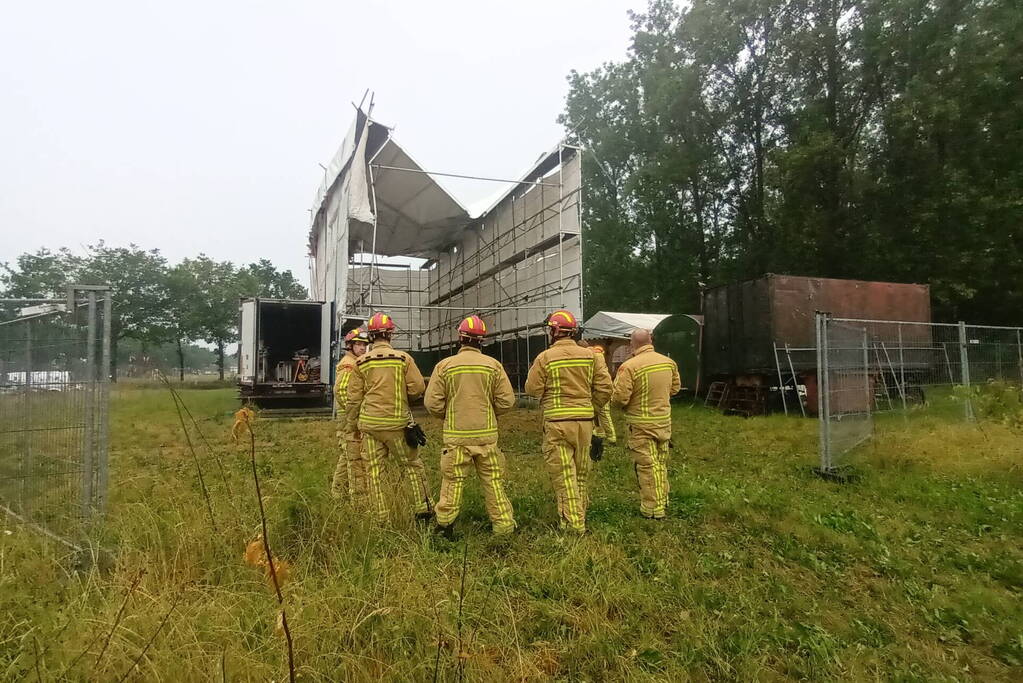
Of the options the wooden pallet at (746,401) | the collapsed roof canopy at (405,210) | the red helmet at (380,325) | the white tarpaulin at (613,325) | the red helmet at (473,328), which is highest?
the collapsed roof canopy at (405,210)

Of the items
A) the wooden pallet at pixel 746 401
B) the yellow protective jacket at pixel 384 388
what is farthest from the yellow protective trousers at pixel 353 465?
the wooden pallet at pixel 746 401

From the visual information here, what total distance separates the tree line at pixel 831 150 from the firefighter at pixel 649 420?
50.6ft

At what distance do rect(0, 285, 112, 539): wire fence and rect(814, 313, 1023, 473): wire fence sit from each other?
6008 millimetres

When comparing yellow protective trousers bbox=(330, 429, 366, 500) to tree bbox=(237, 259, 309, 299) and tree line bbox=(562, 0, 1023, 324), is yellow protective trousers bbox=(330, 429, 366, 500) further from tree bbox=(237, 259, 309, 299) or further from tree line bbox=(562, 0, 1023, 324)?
tree bbox=(237, 259, 309, 299)

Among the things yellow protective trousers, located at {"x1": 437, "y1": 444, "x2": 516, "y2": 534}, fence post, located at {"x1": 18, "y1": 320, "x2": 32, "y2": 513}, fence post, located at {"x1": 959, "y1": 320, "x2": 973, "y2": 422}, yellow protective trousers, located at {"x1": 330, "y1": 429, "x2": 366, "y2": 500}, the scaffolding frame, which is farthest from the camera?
the scaffolding frame

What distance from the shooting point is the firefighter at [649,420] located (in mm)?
4773

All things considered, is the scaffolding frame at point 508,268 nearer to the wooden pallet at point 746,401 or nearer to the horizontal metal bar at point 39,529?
the wooden pallet at point 746,401

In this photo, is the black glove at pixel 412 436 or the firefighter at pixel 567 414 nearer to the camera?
the firefighter at pixel 567 414

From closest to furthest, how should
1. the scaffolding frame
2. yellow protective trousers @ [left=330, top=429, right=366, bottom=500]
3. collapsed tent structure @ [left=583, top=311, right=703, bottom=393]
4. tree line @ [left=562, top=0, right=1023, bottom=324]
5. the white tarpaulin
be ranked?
yellow protective trousers @ [left=330, top=429, right=366, bottom=500], the scaffolding frame, collapsed tent structure @ [left=583, top=311, right=703, bottom=393], the white tarpaulin, tree line @ [left=562, top=0, right=1023, bottom=324]

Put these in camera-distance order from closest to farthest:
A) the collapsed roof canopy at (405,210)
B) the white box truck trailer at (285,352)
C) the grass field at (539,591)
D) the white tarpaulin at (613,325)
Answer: the grass field at (539,591), the collapsed roof canopy at (405,210), the white box truck trailer at (285,352), the white tarpaulin at (613,325)

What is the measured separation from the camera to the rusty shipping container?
1145 centimetres

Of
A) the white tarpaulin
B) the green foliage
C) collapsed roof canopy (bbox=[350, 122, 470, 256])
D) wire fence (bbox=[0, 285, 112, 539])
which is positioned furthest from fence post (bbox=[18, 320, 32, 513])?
the white tarpaulin

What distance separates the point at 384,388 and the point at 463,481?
1015 millimetres

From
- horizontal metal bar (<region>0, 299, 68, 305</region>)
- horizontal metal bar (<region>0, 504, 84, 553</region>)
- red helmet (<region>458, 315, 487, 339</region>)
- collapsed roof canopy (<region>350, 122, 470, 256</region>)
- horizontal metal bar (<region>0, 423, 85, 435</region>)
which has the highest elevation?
collapsed roof canopy (<region>350, 122, 470, 256</region>)
